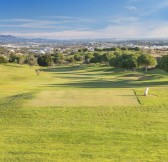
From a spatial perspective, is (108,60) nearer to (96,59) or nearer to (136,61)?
(96,59)

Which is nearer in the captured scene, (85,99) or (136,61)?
(85,99)

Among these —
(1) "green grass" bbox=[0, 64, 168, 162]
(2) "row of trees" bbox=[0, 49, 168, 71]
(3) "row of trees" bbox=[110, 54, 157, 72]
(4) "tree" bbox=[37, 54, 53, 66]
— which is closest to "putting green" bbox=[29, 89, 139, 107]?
(1) "green grass" bbox=[0, 64, 168, 162]

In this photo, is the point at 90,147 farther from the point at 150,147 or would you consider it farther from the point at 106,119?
the point at 106,119

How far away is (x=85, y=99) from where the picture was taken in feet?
84.7

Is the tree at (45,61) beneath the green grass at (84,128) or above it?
beneath

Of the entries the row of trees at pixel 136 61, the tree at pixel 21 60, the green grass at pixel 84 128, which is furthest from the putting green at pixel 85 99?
the tree at pixel 21 60

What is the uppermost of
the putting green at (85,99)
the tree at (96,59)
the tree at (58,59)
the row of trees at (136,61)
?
the putting green at (85,99)

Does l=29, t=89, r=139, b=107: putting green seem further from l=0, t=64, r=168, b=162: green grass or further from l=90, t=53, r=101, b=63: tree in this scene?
l=90, t=53, r=101, b=63: tree

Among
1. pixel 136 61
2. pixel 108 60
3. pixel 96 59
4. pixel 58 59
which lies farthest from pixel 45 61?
pixel 136 61

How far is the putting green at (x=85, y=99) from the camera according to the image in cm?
2438

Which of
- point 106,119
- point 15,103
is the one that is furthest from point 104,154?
point 15,103

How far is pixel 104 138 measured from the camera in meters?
17.2

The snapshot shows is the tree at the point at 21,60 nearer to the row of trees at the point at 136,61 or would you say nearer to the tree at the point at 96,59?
the tree at the point at 96,59

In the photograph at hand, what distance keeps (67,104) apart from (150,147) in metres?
9.34
